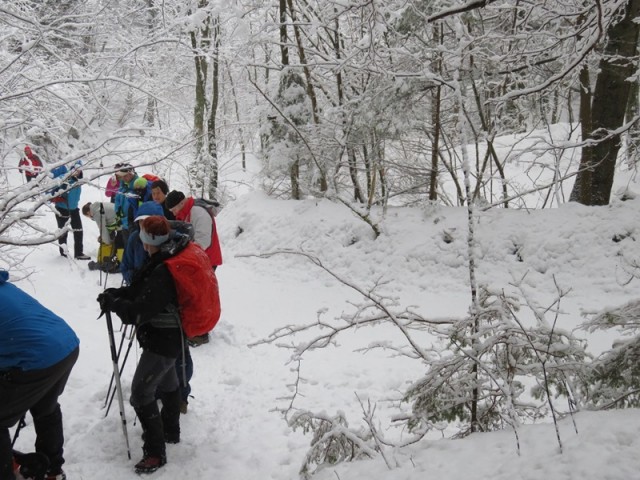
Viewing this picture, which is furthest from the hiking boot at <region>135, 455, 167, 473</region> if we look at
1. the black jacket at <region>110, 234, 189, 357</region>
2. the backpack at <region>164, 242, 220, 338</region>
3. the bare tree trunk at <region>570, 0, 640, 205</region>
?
the bare tree trunk at <region>570, 0, 640, 205</region>

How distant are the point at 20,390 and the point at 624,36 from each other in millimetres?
9503

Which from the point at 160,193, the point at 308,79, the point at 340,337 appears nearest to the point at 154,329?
the point at 160,193

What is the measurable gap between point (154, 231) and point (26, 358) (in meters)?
1.17

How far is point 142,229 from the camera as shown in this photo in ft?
11.5

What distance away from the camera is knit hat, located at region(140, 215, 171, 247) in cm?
348

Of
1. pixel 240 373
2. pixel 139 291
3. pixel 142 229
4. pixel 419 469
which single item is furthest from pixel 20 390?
pixel 240 373

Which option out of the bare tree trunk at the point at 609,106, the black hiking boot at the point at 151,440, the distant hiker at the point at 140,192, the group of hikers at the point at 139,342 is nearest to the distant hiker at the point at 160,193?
the distant hiker at the point at 140,192

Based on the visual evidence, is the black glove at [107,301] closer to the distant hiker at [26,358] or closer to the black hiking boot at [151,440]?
the distant hiker at [26,358]

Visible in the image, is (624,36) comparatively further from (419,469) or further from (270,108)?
(419,469)

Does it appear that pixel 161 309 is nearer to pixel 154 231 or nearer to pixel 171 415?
pixel 154 231

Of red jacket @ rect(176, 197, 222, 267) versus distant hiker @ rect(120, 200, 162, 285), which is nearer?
distant hiker @ rect(120, 200, 162, 285)

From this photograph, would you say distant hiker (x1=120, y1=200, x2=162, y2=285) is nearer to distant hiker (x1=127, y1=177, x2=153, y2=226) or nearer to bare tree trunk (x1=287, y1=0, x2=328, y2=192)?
distant hiker (x1=127, y1=177, x2=153, y2=226)

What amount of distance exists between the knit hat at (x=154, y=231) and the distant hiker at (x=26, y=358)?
82cm

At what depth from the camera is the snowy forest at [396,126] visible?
9.49 feet
